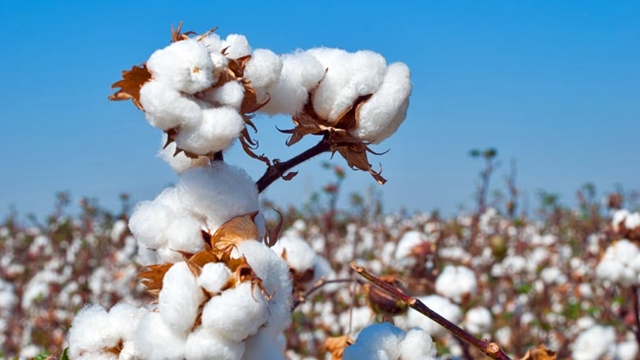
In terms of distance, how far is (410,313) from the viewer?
2572 mm

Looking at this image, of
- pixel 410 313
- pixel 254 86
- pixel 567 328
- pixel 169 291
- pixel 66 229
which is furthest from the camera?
pixel 66 229

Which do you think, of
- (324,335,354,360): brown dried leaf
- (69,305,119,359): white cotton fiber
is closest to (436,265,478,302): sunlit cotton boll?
(324,335,354,360): brown dried leaf

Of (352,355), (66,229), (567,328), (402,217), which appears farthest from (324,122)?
(402,217)

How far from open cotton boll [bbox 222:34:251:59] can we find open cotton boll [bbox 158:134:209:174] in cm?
13

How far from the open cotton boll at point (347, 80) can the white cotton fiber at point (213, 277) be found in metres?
0.29

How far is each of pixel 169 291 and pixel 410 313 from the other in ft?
5.88

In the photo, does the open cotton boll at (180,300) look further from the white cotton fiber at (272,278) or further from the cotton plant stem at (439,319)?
the cotton plant stem at (439,319)

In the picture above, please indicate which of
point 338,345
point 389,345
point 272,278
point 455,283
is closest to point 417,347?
point 389,345

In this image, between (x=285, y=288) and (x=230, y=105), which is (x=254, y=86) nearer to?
(x=230, y=105)

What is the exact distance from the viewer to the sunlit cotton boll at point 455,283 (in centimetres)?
309

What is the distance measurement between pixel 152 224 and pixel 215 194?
0.09m

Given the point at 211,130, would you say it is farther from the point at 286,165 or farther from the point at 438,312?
the point at 438,312

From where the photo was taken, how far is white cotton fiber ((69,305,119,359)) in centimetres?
101

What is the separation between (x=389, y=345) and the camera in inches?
46.6
